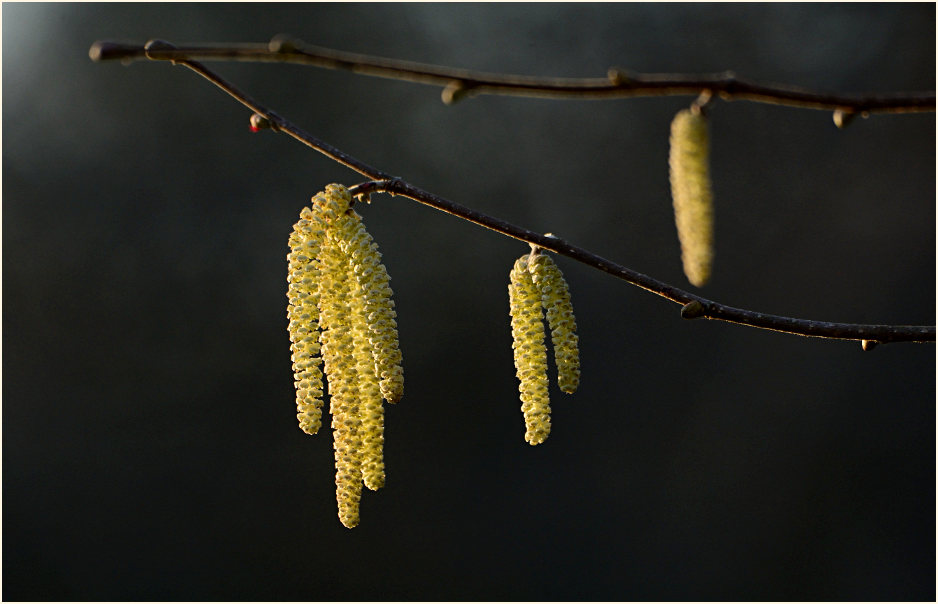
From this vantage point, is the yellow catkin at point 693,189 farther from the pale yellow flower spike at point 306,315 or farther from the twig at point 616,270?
the pale yellow flower spike at point 306,315

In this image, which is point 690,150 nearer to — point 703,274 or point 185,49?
point 703,274

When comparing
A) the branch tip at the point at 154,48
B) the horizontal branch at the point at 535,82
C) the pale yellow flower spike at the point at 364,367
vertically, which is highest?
the branch tip at the point at 154,48

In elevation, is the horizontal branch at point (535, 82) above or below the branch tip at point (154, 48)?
below

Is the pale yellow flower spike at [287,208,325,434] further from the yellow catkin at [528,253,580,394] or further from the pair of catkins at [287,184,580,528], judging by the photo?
the yellow catkin at [528,253,580,394]

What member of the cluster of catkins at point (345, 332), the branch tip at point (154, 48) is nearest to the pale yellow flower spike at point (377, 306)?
the cluster of catkins at point (345, 332)

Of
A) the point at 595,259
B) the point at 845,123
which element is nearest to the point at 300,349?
the point at 595,259

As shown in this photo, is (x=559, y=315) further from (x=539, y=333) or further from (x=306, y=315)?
(x=306, y=315)

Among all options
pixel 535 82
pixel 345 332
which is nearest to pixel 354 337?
pixel 345 332

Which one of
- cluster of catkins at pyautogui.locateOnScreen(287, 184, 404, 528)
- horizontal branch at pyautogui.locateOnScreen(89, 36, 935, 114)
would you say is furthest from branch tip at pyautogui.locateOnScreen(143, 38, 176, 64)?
cluster of catkins at pyautogui.locateOnScreen(287, 184, 404, 528)
